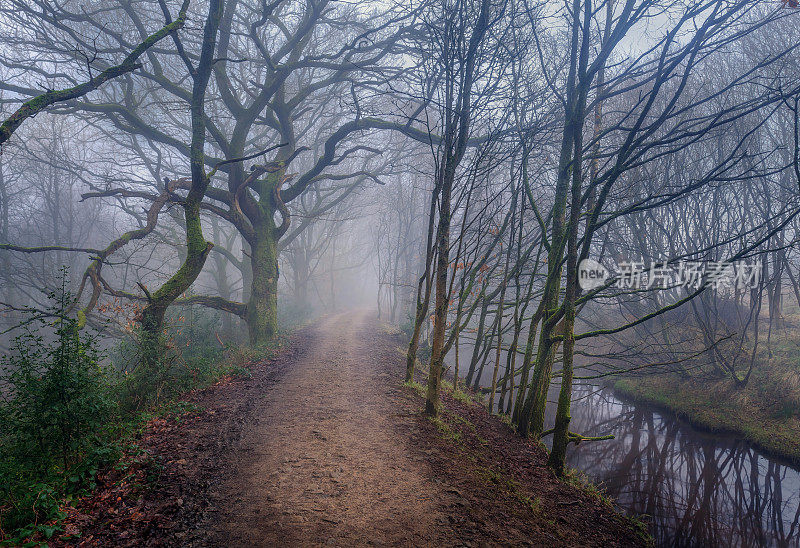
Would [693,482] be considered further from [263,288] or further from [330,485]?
[263,288]

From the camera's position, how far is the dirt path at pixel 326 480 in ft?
11.7

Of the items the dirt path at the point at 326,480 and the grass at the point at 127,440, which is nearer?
the grass at the point at 127,440

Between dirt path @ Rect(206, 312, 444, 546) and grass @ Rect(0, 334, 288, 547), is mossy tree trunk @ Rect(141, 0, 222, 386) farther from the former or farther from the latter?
dirt path @ Rect(206, 312, 444, 546)

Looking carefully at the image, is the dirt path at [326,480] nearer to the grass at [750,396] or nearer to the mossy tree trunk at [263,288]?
the mossy tree trunk at [263,288]

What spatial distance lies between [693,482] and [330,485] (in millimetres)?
7974

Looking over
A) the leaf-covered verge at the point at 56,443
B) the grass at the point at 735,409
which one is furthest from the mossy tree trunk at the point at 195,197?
the grass at the point at 735,409

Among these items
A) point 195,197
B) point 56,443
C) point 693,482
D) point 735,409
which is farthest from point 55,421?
point 735,409

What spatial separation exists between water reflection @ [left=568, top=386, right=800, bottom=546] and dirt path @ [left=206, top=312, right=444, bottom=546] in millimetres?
4427

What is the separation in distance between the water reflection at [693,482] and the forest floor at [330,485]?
2.05m

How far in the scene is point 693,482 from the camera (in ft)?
26.1

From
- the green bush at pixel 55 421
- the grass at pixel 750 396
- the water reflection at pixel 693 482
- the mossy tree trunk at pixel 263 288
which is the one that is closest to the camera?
the green bush at pixel 55 421

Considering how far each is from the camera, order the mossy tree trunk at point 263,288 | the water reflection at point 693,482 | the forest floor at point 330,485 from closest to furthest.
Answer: the forest floor at point 330,485, the water reflection at point 693,482, the mossy tree trunk at point 263,288

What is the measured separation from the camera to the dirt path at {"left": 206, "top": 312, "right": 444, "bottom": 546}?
3.57m

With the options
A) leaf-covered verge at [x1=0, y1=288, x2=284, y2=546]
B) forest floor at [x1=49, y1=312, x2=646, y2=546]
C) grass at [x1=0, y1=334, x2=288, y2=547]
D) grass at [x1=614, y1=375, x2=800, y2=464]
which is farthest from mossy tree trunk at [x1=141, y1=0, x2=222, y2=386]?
grass at [x1=614, y1=375, x2=800, y2=464]
